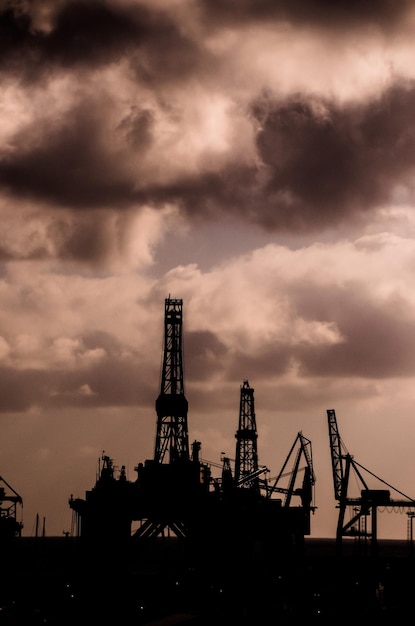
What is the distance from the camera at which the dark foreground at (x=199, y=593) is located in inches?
3981

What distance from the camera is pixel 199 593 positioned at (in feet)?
376

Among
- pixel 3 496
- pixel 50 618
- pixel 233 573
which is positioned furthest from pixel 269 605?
pixel 3 496

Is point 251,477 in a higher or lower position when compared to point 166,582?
higher

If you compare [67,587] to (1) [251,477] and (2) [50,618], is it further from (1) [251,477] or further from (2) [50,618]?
(1) [251,477]

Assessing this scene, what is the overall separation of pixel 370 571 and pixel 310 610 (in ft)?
104

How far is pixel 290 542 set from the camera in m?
128

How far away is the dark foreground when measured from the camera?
101 meters

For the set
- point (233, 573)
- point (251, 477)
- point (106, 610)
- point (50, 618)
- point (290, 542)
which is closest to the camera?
point (50, 618)

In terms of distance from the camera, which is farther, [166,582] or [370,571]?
[370,571]

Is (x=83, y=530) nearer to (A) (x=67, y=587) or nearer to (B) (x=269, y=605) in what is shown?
A: (A) (x=67, y=587)

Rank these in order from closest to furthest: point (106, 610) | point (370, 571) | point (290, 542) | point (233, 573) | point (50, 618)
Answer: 1. point (50, 618)
2. point (106, 610)
3. point (233, 573)
4. point (290, 542)
5. point (370, 571)

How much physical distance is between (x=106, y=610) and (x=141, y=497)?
17.2m

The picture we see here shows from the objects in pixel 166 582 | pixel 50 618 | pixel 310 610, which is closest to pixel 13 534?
pixel 166 582

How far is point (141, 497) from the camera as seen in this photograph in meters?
121
